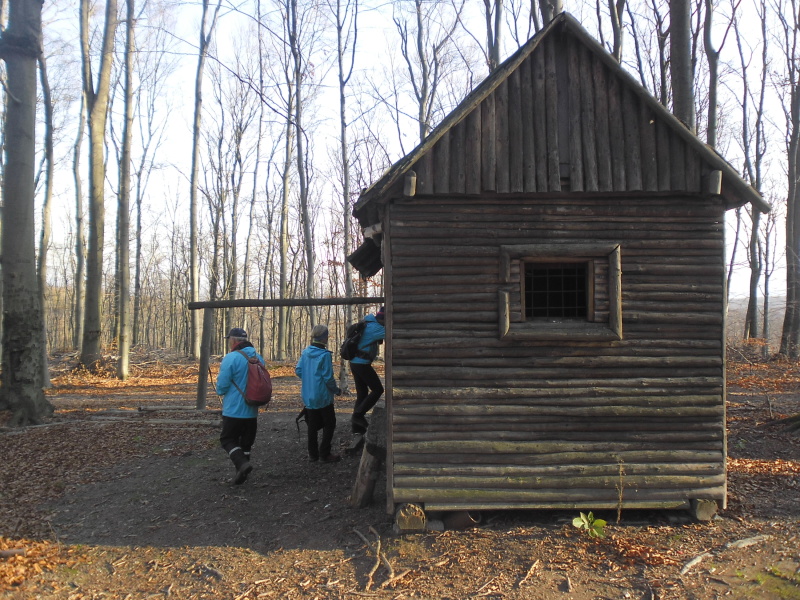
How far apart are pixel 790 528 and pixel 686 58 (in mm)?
7356

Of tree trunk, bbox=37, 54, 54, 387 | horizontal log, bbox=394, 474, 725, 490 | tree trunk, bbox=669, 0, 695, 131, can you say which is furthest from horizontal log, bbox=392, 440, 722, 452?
tree trunk, bbox=37, 54, 54, 387

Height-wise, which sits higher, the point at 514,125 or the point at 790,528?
the point at 514,125

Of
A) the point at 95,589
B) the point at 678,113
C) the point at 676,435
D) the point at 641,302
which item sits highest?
the point at 678,113

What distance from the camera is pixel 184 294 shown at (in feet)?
134

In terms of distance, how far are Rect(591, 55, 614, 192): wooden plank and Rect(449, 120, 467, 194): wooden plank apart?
1.39 m

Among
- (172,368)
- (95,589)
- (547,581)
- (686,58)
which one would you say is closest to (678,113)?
(686,58)

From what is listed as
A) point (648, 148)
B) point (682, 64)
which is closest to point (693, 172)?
point (648, 148)

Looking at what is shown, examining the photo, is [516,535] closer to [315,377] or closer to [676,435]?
[676,435]

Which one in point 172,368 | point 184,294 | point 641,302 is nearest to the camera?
point 641,302

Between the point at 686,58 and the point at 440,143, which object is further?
the point at 686,58

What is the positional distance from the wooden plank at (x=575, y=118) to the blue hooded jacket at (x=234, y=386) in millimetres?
4564

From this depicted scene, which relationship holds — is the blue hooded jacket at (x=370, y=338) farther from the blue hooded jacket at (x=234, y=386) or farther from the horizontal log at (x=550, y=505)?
the horizontal log at (x=550, y=505)

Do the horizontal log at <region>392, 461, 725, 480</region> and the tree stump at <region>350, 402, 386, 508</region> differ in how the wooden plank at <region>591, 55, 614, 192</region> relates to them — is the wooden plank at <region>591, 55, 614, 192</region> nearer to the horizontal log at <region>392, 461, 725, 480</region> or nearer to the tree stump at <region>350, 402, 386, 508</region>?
the horizontal log at <region>392, 461, 725, 480</region>

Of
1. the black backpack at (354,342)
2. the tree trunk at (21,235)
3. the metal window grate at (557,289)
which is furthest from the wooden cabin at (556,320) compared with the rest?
the tree trunk at (21,235)
